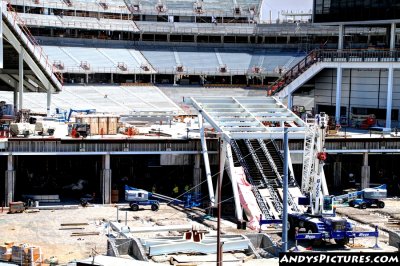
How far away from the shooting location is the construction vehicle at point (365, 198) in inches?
1899

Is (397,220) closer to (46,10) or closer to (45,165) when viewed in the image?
(45,165)

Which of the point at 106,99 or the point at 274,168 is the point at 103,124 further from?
the point at 106,99

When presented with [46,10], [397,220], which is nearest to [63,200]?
[397,220]

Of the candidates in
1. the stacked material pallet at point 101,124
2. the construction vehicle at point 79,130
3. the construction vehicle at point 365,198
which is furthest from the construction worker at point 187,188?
the construction vehicle at point 365,198

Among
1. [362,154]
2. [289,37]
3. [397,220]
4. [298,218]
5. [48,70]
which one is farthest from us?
[289,37]

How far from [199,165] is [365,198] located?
392 inches

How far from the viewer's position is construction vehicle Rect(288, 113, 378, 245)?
3738cm

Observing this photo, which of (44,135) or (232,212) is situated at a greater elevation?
(44,135)

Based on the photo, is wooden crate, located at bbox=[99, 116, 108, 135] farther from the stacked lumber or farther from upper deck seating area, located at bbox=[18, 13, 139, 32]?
upper deck seating area, located at bbox=[18, 13, 139, 32]

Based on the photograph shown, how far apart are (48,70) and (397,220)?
87.2ft

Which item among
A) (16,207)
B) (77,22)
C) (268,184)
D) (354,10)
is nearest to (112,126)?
(16,207)

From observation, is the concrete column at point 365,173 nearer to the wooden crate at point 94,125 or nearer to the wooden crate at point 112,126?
the wooden crate at point 112,126

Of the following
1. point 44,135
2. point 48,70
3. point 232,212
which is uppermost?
point 48,70

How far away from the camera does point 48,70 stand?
58.4 m
